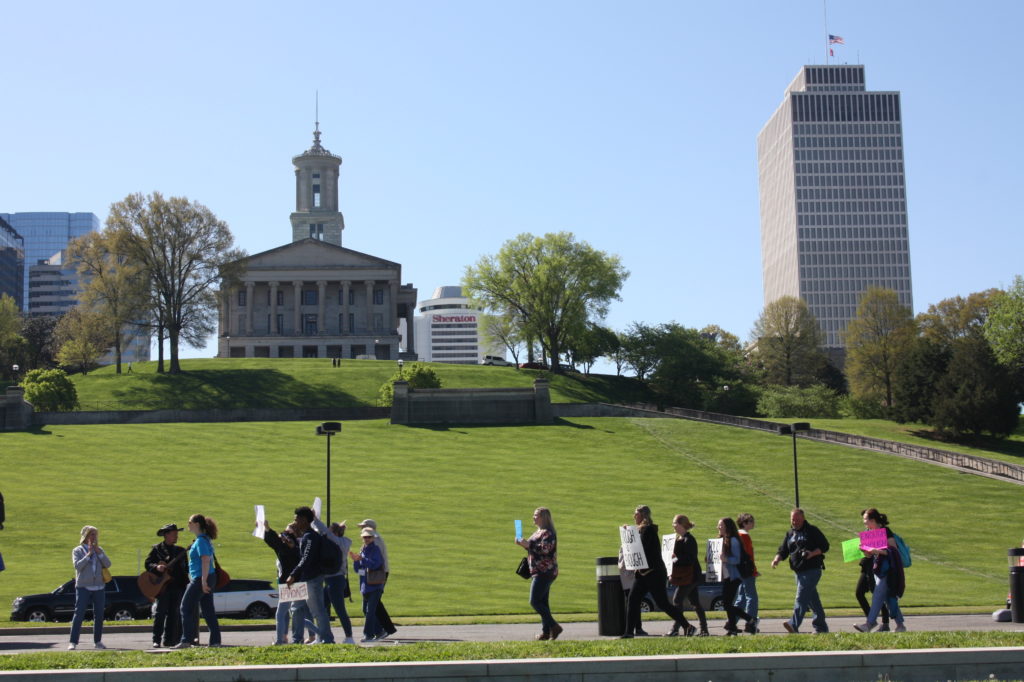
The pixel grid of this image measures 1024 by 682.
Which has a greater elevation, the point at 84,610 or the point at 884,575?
the point at 884,575

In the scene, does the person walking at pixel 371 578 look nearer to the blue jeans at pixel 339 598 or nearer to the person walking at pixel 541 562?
the blue jeans at pixel 339 598

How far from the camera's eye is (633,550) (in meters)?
17.0

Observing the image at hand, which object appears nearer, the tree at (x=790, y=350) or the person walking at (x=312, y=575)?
the person walking at (x=312, y=575)

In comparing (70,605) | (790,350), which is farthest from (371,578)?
(790,350)

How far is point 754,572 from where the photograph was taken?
18094mm

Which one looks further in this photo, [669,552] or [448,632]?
[448,632]

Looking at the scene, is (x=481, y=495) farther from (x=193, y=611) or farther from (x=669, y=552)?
(x=193, y=611)

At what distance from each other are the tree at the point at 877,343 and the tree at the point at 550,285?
72.9 ft

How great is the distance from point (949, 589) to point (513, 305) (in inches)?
3131

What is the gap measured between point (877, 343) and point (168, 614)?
93.6 m

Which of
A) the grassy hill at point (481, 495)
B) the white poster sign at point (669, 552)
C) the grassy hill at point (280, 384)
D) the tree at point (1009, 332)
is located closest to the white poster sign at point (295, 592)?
the white poster sign at point (669, 552)

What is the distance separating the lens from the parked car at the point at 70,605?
2456 cm

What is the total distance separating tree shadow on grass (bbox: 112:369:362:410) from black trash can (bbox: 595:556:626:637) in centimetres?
6186

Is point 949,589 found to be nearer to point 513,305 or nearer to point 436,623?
point 436,623
